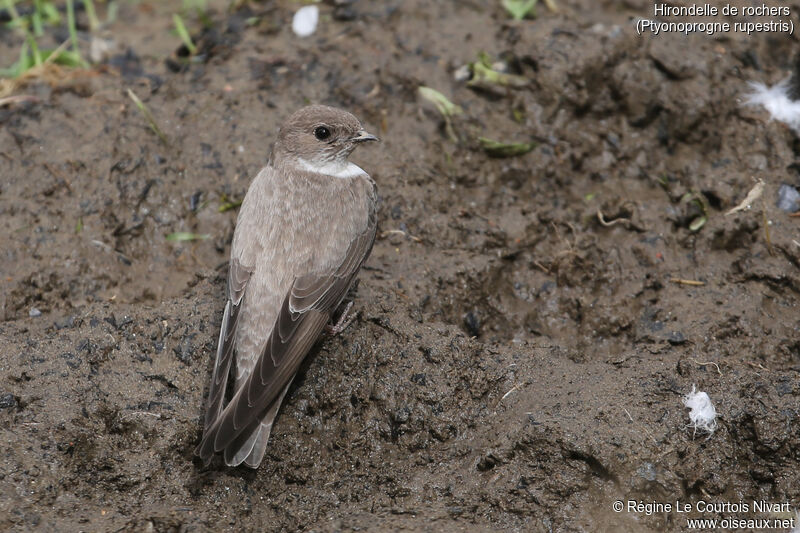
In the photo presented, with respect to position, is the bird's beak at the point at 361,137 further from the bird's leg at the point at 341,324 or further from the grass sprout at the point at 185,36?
the grass sprout at the point at 185,36

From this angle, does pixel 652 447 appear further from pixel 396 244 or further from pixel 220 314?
pixel 220 314

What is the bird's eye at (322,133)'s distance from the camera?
18.1ft

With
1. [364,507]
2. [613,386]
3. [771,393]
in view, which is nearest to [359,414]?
[364,507]

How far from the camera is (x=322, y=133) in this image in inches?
218

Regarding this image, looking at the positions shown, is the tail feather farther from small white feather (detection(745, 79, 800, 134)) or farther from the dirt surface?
small white feather (detection(745, 79, 800, 134))

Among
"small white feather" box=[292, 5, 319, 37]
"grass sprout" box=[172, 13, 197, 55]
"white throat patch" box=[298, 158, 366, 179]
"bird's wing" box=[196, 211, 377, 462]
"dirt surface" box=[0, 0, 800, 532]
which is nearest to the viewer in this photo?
"bird's wing" box=[196, 211, 377, 462]

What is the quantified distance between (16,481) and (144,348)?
3.47 ft

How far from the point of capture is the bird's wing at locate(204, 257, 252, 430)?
444cm

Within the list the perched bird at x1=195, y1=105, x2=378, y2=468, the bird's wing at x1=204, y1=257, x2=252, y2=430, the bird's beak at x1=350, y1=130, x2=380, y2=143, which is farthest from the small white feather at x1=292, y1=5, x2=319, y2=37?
the bird's wing at x1=204, y1=257, x2=252, y2=430

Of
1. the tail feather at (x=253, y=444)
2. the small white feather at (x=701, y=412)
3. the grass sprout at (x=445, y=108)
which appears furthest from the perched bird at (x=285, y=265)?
the small white feather at (x=701, y=412)

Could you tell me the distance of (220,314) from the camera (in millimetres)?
5164

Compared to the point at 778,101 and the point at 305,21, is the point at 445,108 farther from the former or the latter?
the point at 778,101

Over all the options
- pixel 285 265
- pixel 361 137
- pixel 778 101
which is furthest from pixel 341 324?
pixel 778 101

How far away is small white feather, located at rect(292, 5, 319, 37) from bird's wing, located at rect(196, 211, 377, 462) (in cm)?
252
